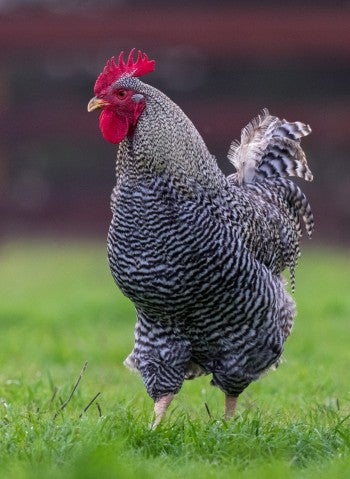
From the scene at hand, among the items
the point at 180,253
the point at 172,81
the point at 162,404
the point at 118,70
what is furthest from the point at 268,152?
the point at 172,81

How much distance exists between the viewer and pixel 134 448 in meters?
5.04

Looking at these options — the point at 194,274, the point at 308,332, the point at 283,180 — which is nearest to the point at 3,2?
the point at 308,332

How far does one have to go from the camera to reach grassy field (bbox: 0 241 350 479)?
15.3ft

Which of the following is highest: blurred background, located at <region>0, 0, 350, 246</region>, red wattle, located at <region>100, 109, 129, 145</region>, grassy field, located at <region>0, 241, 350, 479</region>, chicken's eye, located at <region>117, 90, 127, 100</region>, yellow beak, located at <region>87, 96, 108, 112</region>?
blurred background, located at <region>0, 0, 350, 246</region>

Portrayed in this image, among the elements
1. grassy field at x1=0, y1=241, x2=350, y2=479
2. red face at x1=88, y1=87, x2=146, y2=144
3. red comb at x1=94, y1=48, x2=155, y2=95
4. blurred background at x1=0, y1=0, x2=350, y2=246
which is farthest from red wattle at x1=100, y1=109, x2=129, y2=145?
blurred background at x1=0, y1=0, x2=350, y2=246

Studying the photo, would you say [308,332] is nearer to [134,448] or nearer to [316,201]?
[134,448]

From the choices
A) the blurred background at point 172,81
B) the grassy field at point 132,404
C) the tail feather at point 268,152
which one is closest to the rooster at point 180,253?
the grassy field at point 132,404

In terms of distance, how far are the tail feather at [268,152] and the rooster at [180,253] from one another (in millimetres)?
700

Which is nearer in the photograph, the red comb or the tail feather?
the red comb

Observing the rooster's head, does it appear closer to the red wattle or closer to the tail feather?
the red wattle

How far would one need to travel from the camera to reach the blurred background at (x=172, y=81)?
19.0 meters

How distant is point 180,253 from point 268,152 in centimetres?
169

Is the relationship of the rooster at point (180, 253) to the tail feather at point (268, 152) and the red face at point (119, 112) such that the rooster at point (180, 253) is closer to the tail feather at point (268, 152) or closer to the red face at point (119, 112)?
the red face at point (119, 112)

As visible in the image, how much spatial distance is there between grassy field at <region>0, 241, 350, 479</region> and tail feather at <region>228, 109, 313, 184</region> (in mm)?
1321
